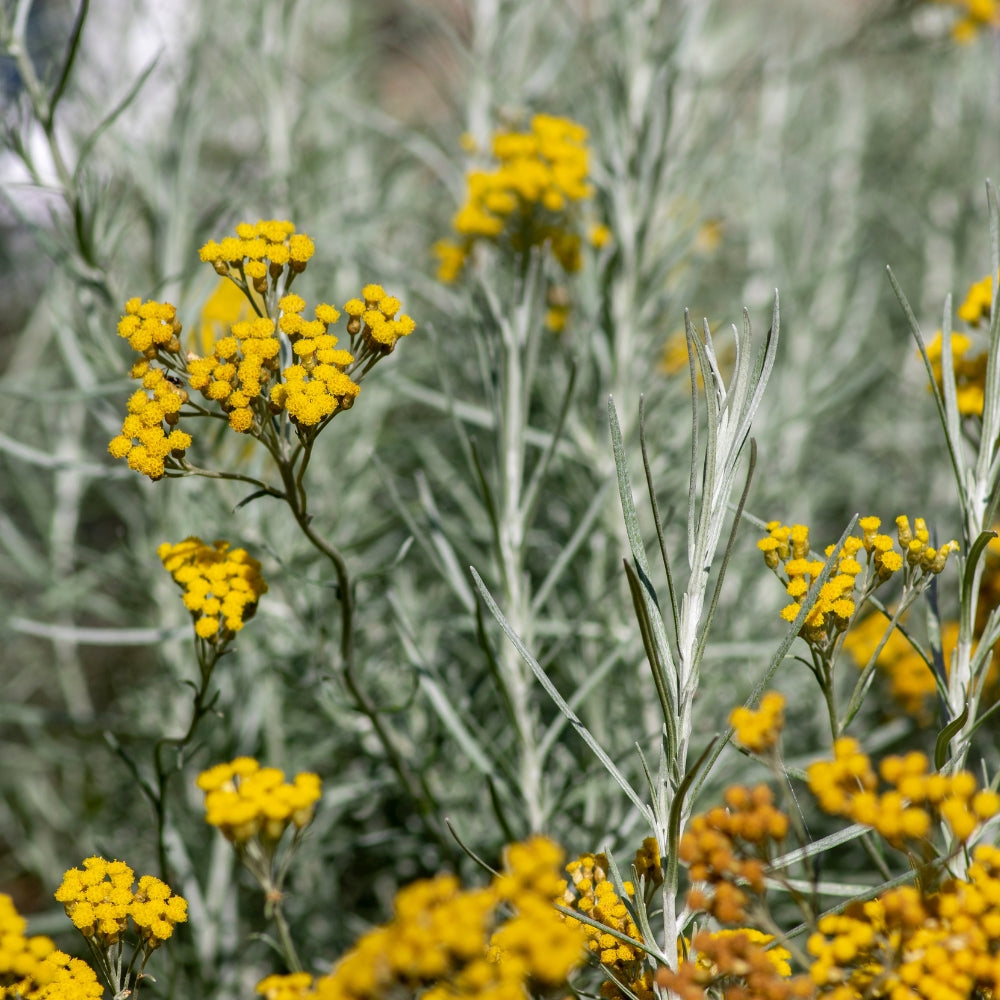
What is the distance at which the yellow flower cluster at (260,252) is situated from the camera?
2.49ft

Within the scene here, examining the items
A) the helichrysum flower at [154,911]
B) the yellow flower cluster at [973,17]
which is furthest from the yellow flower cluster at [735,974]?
the yellow flower cluster at [973,17]

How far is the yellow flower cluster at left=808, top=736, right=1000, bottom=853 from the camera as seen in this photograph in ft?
1.70

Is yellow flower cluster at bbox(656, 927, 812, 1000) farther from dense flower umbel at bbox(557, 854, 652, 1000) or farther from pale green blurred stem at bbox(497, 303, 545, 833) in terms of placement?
pale green blurred stem at bbox(497, 303, 545, 833)

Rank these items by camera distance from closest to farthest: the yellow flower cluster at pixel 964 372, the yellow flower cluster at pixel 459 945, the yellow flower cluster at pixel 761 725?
the yellow flower cluster at pixel 459 945
the yellow flower cluster at pixel 761 725
the yellow flower cluster at pixel 964 372

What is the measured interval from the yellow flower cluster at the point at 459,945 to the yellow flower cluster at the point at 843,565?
0.31 metres

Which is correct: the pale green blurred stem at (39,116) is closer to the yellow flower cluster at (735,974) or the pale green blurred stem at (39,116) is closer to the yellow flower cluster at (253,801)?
the yellow flower cluster at (253,801)

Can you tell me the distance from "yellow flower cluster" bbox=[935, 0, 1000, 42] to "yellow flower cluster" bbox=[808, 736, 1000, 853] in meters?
1.78

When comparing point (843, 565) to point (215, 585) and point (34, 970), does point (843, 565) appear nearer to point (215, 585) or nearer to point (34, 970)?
point (215, 585)

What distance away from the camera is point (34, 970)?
1.89ft

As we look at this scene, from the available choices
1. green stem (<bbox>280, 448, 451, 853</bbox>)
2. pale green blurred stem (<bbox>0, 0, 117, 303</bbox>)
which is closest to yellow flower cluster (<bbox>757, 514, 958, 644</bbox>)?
green stem (<bbox>280, 448, 451, 853</bbox>)

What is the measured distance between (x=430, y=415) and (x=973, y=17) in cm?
144

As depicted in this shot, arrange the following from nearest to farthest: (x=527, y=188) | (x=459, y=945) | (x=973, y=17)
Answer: (x=459, y=945) < (x=527, y=188) < (x=973, y=17)

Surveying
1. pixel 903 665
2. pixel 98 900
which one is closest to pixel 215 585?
pixel 98 900

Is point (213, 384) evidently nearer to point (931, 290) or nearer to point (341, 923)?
point (341, 923)
